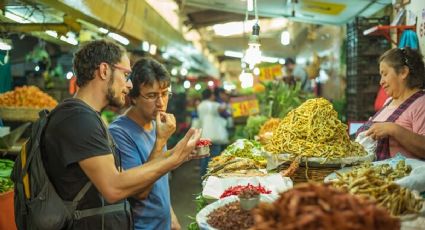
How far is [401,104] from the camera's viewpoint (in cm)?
456

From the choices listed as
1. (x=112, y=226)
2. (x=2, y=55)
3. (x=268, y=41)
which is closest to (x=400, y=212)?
(x=112, y=226)

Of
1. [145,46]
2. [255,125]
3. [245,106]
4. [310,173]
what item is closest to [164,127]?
[310,173]

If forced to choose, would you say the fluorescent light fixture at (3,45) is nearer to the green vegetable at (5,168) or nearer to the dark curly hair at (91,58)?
the green vegetable at (5,168)

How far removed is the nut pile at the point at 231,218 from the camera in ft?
8.61

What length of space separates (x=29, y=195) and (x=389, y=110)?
3.67 metres

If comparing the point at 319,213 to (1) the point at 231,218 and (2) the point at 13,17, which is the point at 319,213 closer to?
(1) the point at 231,218

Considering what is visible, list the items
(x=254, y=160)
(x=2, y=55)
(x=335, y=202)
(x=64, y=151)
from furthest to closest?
(x=2, y=55) < (x=254, y=160) < (x=64, y=151) < (x=335, y=202)

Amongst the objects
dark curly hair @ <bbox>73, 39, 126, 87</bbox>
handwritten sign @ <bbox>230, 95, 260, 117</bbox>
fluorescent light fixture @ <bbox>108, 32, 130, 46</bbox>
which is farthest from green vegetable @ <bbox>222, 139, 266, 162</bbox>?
handwritten sign @ <bbox>230, 95, 260, 117</bbox>

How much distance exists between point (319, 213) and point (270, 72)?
11.1m

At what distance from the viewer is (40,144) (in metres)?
2.94

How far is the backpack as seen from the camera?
2.85 meters

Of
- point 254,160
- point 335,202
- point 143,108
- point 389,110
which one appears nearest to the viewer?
point 335,202

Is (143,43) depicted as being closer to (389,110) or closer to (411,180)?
(389,110)

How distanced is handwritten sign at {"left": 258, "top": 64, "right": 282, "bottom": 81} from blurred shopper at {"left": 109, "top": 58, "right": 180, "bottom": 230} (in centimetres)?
926
